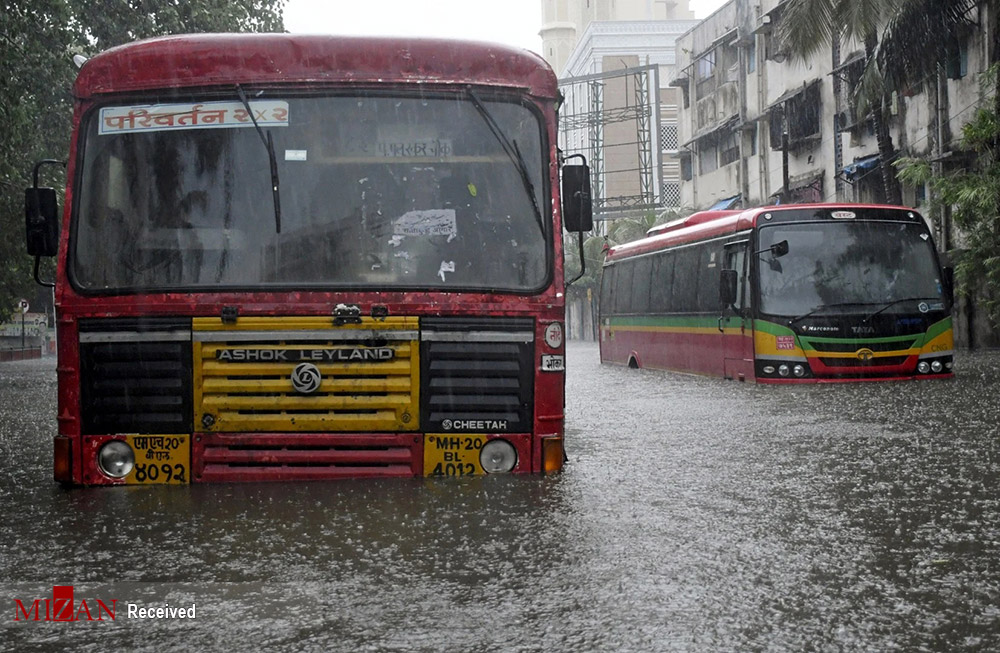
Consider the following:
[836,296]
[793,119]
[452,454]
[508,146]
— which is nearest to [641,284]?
[836,296]

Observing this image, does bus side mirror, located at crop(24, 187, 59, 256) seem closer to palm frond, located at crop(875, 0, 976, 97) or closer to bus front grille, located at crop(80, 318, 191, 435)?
bus front grille, located at crop(80, 318, 191, 435)

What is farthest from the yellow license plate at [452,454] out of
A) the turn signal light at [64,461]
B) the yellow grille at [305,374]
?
the turn signal light at [64,461]

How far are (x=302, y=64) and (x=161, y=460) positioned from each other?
234 centimetres

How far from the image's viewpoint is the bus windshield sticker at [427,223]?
315 inches

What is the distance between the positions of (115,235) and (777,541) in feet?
13.2

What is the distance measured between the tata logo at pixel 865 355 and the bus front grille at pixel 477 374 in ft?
35.4

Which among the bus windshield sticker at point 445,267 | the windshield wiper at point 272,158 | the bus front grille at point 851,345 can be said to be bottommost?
the bus front grille at point 851,345

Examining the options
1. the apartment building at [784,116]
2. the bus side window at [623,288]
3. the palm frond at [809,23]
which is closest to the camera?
the palm frond at [809,23]

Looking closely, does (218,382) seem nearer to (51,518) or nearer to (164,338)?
(164,338)

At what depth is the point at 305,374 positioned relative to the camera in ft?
25.7

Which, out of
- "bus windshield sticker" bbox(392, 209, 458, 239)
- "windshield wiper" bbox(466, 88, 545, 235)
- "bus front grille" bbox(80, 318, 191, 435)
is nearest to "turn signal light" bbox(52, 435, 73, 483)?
"bus front grille" bbox(80, 318, 191, 435)

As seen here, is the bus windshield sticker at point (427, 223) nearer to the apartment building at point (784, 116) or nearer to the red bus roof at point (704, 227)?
the red bus roof at point (704, 227)

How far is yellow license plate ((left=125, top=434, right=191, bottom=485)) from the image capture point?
7.86 m

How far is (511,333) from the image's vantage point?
795cm
